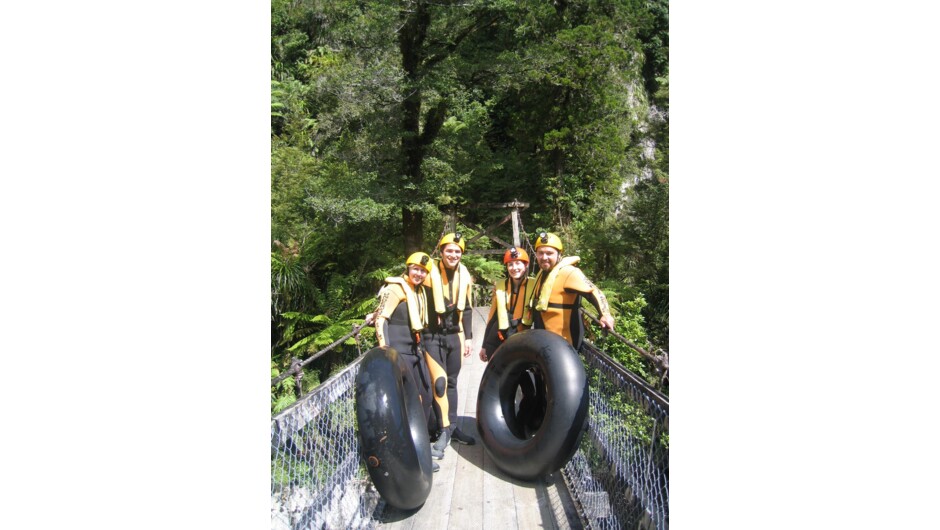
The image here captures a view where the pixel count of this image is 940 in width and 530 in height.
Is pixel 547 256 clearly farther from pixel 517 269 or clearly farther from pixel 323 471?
pixel 323 471

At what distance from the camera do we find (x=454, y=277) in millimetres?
2971

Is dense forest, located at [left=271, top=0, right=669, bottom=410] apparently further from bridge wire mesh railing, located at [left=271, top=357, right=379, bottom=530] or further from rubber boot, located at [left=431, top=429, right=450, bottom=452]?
bridge wire mesh railing, located at [left=271, top=357, right=379, bottom=530]

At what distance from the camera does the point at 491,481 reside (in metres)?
2.60

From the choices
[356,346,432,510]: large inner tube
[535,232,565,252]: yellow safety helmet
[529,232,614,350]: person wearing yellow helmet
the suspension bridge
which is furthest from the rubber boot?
[535,232,565,252]: yellow safety helmet

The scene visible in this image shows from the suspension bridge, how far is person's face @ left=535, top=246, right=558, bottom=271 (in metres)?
0.60

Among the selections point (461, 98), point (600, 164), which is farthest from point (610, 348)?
point (600, 164)

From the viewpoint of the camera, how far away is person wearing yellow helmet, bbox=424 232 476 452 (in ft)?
9.55

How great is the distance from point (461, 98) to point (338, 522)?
661 centimetres

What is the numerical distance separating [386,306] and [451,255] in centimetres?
50

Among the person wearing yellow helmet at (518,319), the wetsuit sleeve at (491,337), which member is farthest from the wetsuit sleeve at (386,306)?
the wetsuit sleeve at (491,337)

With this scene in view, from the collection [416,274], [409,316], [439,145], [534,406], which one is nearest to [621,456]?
[534,406]

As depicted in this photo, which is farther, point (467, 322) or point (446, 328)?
point (467, 322)

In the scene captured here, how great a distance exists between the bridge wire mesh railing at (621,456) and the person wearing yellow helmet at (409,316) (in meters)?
0.90

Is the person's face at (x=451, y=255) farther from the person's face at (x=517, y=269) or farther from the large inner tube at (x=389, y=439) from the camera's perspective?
the large inner tube at (x=389, y=439)
